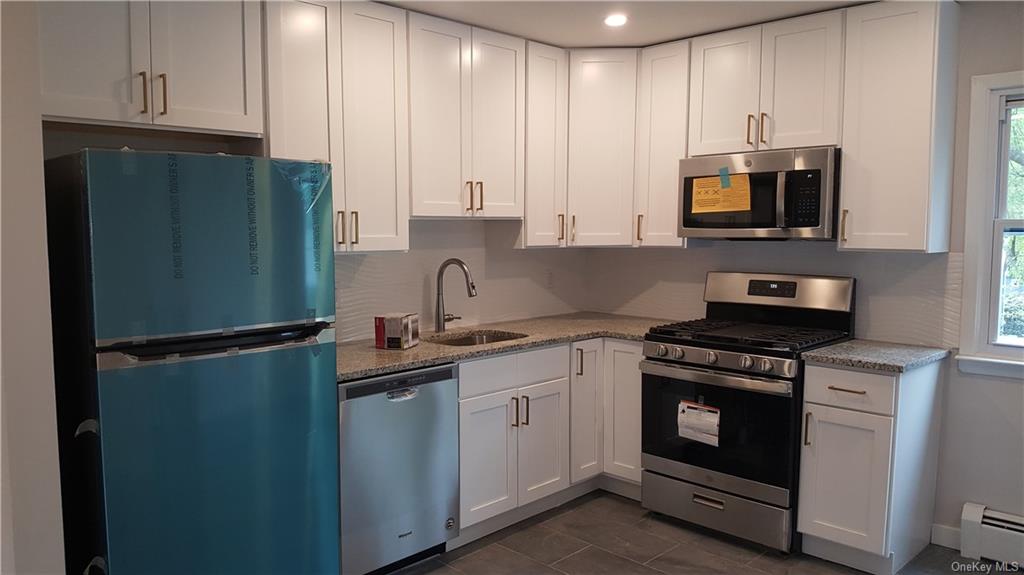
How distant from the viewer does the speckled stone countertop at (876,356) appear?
9.19 feet

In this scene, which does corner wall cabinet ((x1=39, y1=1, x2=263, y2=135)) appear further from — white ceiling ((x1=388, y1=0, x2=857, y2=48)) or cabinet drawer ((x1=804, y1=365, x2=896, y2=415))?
cabinet drawer ((x1=804, y1=365, x2=896, y2=415))

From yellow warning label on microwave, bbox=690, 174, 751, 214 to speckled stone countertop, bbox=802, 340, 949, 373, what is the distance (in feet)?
2.60

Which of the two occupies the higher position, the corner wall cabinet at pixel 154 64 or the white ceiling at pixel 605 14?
the white ceiling at pixel 605 14

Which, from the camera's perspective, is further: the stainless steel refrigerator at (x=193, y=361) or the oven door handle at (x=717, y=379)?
the oven door handle at (x=717, y=379)

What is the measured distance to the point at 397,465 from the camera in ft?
9.25

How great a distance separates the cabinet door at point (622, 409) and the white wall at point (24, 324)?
8.12 feet

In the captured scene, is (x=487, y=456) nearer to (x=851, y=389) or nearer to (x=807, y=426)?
(x=807, y=426)

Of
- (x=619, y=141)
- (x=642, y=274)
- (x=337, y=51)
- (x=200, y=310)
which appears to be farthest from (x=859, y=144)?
(x=200, y=310)

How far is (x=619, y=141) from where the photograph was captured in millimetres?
3863

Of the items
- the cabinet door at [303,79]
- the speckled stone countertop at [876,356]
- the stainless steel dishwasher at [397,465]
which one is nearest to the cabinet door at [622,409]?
the speckled stone countertop at [876,356]

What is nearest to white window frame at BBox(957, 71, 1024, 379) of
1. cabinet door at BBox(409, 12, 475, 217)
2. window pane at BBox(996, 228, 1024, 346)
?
window pane at BBox(996, 228, 1024, 346)

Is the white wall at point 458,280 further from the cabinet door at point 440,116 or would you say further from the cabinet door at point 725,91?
the cabinet door at point 725,91

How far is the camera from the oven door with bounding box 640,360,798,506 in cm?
303

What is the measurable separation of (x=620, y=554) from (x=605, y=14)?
243 cm
